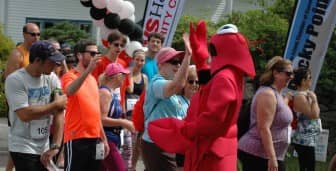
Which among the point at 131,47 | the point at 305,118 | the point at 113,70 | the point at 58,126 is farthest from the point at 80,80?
the point at 305,118

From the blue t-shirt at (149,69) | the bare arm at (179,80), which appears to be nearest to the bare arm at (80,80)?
the bare arm at (179,80)

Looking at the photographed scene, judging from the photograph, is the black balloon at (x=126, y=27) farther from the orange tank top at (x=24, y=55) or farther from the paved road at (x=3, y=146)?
the paved road at (x=3, y=146)

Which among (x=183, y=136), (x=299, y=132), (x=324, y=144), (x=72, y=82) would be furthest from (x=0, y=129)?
(x=183, y=136)

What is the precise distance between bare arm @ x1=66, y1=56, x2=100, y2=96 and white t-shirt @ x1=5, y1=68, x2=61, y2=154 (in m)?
0.54

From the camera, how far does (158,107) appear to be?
720 centimetres

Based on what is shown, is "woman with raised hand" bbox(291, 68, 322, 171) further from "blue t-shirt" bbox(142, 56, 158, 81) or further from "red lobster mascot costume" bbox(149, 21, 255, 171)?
"red lobster mascot costume" bbox(149, 21, 255, 171)

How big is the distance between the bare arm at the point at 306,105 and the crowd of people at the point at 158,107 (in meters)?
0.01

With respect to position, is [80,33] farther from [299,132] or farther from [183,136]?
[183,136]

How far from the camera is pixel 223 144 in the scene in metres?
5.50

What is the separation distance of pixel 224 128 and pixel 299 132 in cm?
460

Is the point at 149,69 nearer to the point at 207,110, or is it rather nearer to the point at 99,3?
the point at 99,3

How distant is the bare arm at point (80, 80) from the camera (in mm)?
6977

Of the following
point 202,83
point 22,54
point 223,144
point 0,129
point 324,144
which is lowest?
point 0,129

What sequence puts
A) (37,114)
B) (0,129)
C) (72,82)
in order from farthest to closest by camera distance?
1. (0,129)
2. (72,82)
3. (37,114)
